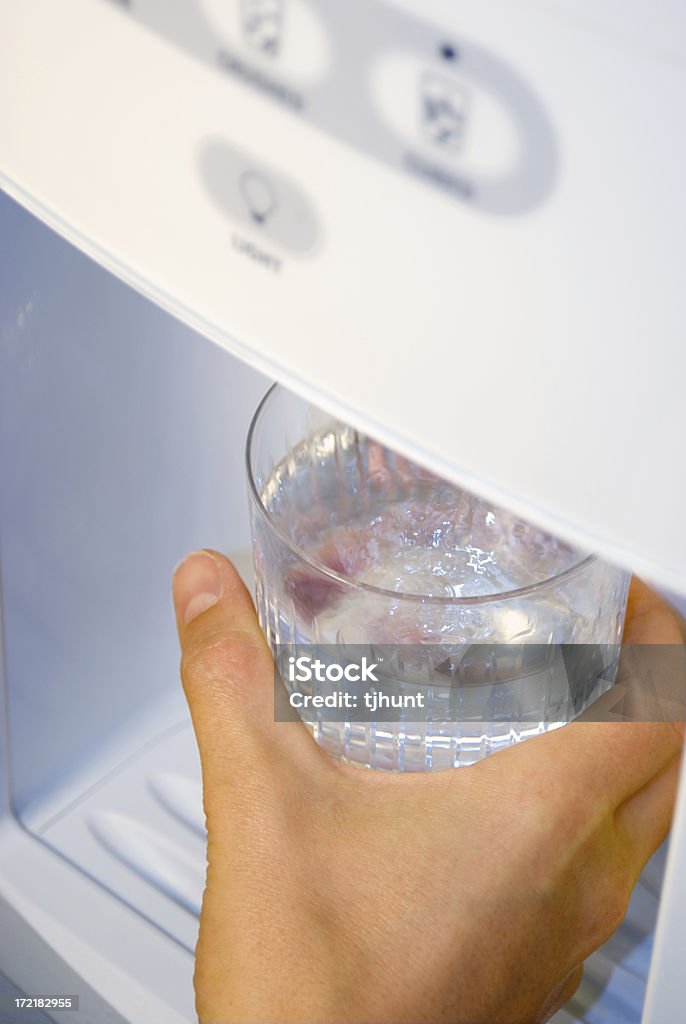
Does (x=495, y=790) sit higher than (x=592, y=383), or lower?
lower

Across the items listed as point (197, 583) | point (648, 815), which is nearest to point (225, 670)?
point (197, 583)

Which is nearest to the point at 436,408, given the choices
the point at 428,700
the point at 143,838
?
the point at 428,700

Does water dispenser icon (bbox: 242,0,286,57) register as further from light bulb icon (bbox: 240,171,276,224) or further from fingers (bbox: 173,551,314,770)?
fingers (bbox: 173,551,314,770)

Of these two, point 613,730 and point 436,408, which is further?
point 613,730

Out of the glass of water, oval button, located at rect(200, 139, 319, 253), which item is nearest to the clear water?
the glass of water

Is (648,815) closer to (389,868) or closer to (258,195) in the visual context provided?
(389,868)

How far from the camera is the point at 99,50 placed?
18 centimetres

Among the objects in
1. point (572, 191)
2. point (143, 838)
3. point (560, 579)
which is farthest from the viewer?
point (143, 838)

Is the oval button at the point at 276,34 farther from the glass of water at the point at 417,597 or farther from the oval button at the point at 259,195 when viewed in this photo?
the glass of water at the point at 417,597

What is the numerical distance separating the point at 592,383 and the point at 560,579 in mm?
125

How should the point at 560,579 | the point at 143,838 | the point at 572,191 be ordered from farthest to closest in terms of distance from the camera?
1. the point at 143,838
2. the point at 560,579
3. the point at 572,191

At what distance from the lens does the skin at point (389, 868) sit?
284mm

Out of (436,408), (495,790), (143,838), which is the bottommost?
(143,838)

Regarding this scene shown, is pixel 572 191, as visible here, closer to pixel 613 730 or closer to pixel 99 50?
pixel 99 50
